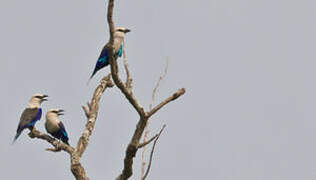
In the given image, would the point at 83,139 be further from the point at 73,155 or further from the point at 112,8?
the point at 112,8

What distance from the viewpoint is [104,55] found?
9.11 meters

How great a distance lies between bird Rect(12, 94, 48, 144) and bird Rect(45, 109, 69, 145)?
0.26m

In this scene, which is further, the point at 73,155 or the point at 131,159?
the point at 73,155

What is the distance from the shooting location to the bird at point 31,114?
8596mm

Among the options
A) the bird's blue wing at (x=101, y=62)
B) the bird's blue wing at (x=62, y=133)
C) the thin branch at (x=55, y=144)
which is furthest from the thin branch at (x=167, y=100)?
the bird's blue wing at (x=62, y=133)

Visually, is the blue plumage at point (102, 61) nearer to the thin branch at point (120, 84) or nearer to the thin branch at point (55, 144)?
the thin branch at point (55, 144)

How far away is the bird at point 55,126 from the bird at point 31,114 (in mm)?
264

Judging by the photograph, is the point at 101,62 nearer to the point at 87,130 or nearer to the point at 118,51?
the point at 118,51

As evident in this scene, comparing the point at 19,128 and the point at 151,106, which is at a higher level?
the point at 151,106

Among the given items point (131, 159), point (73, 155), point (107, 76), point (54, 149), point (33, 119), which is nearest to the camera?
point (131, 159)

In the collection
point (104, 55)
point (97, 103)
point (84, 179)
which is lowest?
point (84, 179)

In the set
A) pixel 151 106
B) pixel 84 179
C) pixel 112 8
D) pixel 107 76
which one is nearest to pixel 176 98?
pixel 151 106

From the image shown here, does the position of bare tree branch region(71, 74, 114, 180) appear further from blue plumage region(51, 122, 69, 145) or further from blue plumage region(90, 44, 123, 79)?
blue plumage region(51, 122, 69, 145)

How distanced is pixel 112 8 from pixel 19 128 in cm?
481
